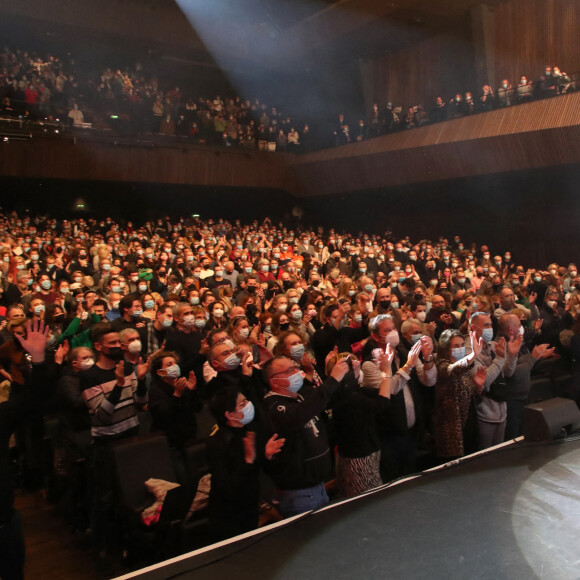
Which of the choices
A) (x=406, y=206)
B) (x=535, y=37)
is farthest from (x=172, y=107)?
(x=535, y=37)

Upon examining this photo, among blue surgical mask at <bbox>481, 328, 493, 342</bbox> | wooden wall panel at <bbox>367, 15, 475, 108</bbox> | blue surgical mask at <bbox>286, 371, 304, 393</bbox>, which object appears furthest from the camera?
wooden wall panel at <bbox>367, 15, 475, 108</bbox>

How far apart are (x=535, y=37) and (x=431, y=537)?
13.4 m

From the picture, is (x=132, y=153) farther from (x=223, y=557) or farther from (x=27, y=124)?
(x=223, y=557)

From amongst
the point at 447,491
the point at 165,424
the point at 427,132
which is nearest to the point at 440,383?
the point at 447,491

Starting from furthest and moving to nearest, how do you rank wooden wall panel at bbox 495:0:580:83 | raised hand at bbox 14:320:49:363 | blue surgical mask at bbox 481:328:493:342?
wooden wall panel at bbox 495:0:580:83 → blue surgical mask at bbox 481:328:493:342 → raised hand at bbox 14:320:49:363

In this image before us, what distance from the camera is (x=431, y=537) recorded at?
1.86 metres

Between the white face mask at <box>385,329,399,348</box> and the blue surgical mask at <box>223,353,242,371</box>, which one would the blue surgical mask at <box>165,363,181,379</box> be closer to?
the blue surgical mask at <box>223,353,242,371</box>

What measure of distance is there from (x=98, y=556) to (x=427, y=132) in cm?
1133

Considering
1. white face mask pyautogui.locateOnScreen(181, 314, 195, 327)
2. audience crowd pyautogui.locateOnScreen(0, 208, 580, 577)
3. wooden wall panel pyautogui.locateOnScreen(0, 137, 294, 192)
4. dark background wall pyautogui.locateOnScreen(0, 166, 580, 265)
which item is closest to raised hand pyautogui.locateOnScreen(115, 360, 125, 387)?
audience crowd pyautogui.locateOnScreen(0, 208, 580, 577)

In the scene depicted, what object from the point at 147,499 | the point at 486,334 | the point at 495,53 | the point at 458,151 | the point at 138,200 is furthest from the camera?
the point at 138,200

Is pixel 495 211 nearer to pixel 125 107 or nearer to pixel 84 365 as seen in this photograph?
pixel 125 107

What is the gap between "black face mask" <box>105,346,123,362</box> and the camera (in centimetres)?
305

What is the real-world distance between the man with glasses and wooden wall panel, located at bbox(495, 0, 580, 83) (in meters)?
12.2

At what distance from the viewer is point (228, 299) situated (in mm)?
5562
